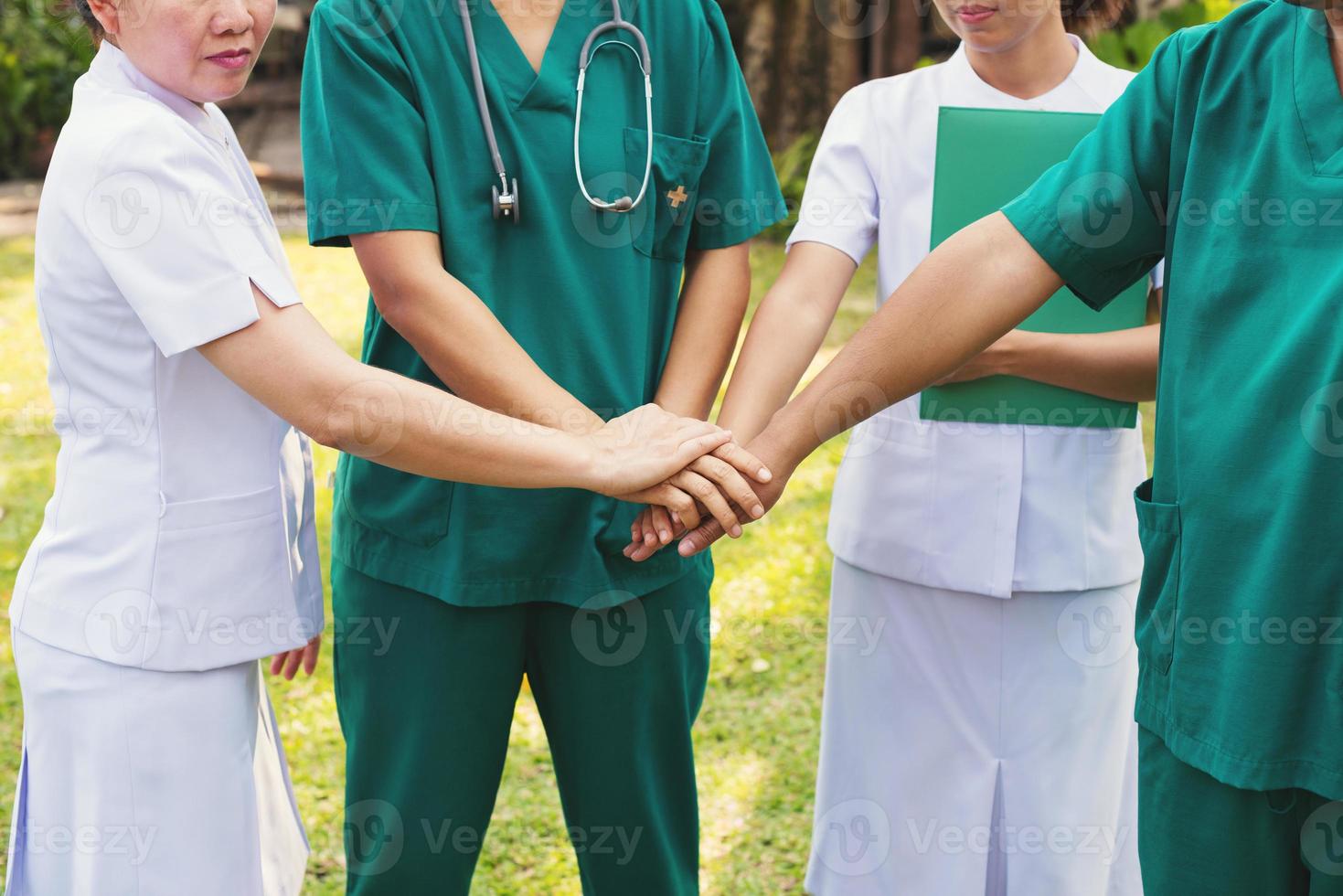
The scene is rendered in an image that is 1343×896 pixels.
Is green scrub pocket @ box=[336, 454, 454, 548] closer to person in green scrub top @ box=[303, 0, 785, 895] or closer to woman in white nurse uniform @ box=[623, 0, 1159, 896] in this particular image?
person in green scrub top @ box=[303, 0, 785, 895]

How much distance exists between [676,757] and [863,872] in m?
0.47

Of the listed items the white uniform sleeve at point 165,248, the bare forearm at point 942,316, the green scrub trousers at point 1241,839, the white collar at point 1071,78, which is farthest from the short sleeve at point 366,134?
the green scrub trousers at point 1241,839

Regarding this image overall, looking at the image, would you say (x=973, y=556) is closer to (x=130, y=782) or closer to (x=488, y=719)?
(x=488, y=719)

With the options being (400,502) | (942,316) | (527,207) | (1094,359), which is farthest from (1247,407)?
(400,502)

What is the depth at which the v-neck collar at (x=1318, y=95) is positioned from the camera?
1.39m

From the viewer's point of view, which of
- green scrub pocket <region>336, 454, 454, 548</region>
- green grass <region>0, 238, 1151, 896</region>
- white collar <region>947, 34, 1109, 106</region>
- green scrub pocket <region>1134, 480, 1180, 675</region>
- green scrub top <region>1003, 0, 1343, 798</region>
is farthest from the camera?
green grass <region>0, 238, 1151, 896</region>

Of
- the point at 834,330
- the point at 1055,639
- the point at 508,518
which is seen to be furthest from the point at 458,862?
the point at 834,330

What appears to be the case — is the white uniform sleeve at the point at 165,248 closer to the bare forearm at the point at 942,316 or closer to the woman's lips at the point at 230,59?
the woman's lips at the point at 230,59

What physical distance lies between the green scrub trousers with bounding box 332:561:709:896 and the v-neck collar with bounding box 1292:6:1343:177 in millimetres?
1020

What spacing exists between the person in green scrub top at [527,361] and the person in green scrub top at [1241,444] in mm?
571

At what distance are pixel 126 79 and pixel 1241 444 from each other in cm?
134

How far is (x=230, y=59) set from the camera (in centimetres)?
168

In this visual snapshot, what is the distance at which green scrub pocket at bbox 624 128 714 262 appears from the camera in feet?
6.16

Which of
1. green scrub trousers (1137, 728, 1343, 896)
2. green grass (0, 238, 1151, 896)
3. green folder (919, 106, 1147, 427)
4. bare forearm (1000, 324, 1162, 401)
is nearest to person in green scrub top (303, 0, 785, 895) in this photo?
green folder (919, 106, 1147, 427)
